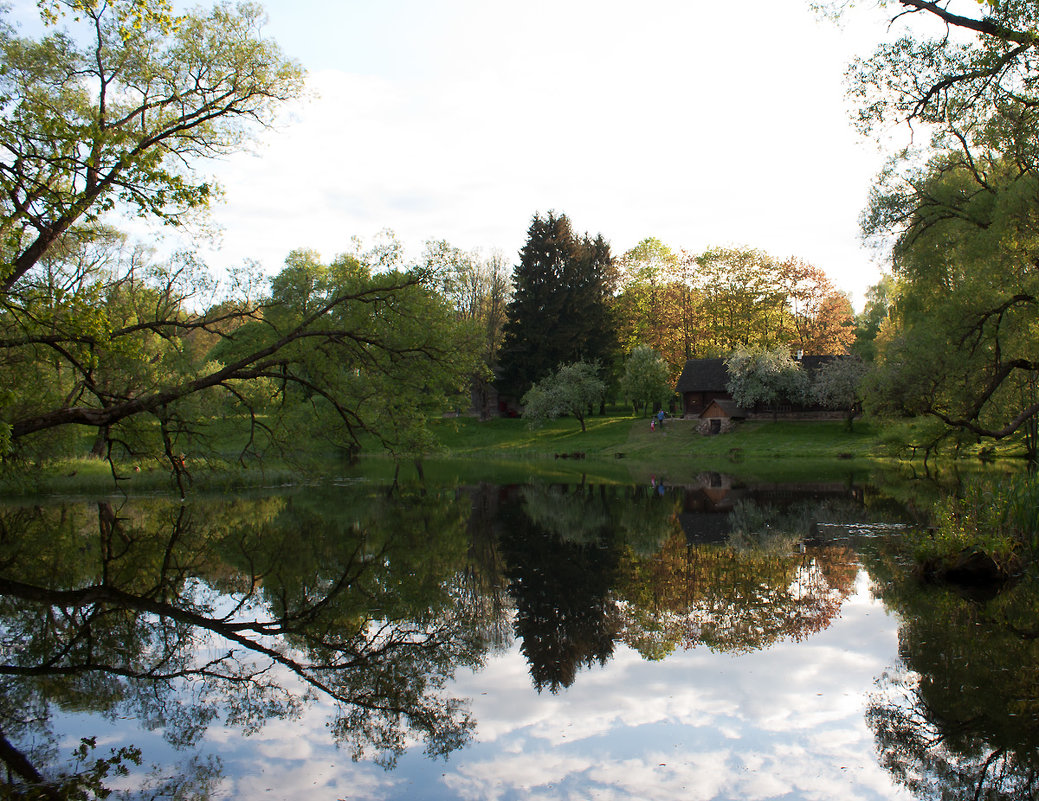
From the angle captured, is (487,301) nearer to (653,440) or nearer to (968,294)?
(653,440)

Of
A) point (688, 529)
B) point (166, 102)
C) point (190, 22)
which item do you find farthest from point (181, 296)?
point (688, 529)

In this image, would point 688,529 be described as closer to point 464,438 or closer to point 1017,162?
point 1017,162

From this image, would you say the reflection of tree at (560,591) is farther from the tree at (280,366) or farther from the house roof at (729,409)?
the house roof at (729,409)

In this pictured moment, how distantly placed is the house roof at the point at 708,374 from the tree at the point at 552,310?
8027 millimetres

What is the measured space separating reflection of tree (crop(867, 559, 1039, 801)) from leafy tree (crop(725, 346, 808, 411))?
140 feet

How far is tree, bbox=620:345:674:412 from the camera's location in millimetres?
60156

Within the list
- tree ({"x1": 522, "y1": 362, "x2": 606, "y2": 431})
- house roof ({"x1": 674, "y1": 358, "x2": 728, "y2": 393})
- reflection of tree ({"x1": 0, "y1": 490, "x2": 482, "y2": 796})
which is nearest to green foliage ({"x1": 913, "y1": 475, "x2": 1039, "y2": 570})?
reflection of tree ({"x1": 0, "y1": 490, "x2": 482, "y2": 796})

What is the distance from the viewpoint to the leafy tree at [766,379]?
52.2m

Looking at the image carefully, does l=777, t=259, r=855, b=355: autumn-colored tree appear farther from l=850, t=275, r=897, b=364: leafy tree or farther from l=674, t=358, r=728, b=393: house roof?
l=674, t=358, r=728, b=393: house roof

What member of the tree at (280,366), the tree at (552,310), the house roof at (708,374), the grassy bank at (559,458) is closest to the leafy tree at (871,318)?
the house roof at (708,374)

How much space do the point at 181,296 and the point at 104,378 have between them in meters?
7.54

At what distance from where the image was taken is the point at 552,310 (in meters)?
63.3

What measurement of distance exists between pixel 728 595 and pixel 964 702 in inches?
181

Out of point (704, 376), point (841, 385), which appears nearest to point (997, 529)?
point (841, 385)
